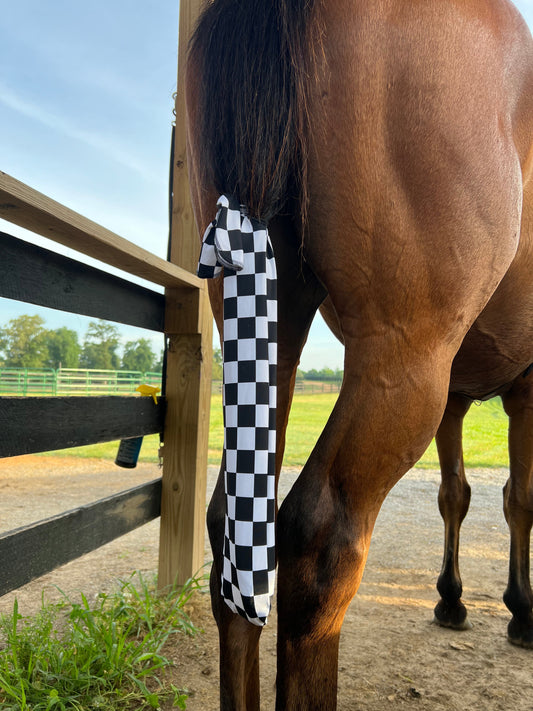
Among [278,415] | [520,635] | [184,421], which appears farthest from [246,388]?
[520,635]

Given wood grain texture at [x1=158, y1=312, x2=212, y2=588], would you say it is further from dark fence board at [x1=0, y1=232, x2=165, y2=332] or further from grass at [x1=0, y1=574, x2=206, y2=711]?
grass at [x1=0, y1=574, x2=206, y2=711]

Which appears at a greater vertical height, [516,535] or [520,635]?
[516,535]

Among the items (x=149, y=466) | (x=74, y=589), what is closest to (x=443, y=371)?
(x=74, y=589)

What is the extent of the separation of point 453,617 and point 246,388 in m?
1.89

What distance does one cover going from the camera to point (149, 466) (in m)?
7.66

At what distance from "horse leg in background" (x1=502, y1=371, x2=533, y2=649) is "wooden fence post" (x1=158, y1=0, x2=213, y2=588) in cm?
141

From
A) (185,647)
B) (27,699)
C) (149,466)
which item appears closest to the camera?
(27,699)

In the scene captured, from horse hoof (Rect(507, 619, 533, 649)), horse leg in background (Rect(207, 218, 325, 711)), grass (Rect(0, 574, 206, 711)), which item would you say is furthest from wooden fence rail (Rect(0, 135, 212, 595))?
horse hoof (Rect(507, 619, 533, 649))

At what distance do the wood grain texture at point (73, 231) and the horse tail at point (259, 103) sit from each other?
0.45 meters

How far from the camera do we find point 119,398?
6.61 ft

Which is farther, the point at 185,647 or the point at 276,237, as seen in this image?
the point at 185,647

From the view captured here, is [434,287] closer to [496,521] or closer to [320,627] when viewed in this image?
[320,627]

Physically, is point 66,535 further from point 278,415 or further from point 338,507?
point 338,507

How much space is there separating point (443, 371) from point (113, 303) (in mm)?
1329
